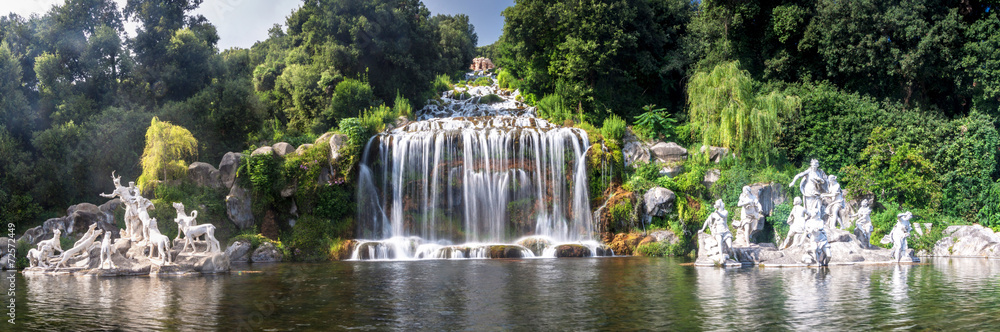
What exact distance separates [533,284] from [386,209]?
45.2 feet

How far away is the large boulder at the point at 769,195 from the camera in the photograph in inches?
974

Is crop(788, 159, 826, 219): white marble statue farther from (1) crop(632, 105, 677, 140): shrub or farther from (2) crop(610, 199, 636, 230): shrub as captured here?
(1) crop(632, 105, 677, 140): shrub

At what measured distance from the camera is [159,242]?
17047 millimetres

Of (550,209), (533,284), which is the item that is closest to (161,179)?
(550,209)

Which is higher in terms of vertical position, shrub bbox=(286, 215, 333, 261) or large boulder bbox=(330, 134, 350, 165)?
large boulder bbox=(330, 134, 350, 165)

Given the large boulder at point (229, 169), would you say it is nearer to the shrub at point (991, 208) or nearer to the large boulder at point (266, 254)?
the large boulder at point (266, 254)

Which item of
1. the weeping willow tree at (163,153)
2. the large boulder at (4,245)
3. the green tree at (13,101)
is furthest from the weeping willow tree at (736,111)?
the green tree at (13,101)

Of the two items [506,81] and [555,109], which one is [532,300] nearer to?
[555,109]

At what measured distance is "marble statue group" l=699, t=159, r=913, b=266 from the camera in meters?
17.4

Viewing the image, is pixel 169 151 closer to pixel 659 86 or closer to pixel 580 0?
pixel 580 0

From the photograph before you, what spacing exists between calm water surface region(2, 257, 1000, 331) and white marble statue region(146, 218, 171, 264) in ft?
3.50

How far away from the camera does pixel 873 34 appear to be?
89.1 ft

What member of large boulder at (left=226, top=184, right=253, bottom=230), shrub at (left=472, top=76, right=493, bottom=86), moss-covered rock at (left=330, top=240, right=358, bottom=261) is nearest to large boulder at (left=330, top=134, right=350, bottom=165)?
large boulder at (left=226, top=184, right=253, bottom=230)

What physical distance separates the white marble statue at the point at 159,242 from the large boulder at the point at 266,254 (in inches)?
224
